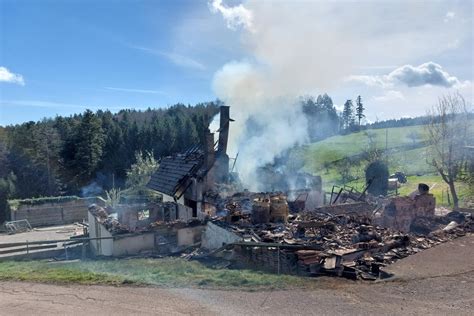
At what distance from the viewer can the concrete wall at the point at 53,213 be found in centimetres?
3381

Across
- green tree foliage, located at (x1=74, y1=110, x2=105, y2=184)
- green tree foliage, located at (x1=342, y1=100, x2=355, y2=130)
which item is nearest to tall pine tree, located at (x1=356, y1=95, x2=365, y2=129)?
green tree foliage, located at (x1=342, y1=100, x2=355, y2=130)

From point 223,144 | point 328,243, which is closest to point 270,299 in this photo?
point 328,243

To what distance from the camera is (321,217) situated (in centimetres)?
1557

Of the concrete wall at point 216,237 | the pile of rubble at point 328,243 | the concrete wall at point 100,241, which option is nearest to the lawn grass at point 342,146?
the concrete wall at point 100,241

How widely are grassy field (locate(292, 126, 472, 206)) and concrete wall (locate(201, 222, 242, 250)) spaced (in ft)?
62.1

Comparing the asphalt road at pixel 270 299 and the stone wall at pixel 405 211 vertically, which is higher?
the stone wall at pixel 405 211

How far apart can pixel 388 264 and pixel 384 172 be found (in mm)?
24741

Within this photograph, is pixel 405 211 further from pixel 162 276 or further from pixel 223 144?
pixel 223 144

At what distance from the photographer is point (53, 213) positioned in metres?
34.6

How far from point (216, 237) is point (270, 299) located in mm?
6728

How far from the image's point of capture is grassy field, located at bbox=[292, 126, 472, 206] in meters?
36.1

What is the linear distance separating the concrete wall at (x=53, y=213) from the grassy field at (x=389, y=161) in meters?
20.9

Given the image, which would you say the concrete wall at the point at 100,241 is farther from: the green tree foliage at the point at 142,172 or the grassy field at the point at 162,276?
the green tree foliage at the point at 142,172

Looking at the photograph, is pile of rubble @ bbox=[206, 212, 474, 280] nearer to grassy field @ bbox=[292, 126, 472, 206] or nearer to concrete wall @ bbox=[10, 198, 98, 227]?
grassy field @ bbox=[292, 126, 472, 206]
